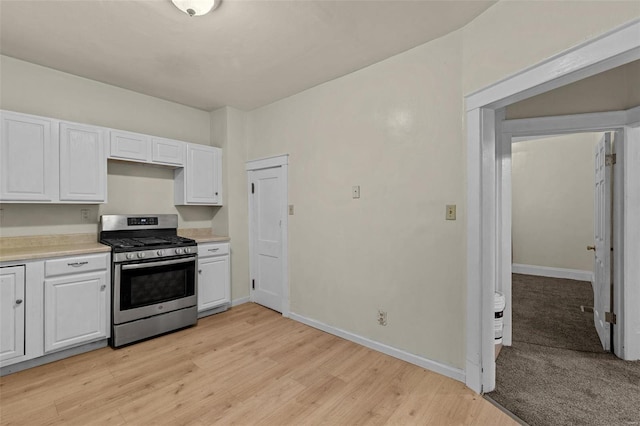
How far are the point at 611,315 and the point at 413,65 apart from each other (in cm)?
284

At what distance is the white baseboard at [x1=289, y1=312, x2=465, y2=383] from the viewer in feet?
7.44

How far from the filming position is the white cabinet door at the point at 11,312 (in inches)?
88.4

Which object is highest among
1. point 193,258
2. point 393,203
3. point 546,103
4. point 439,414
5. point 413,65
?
point 413,65

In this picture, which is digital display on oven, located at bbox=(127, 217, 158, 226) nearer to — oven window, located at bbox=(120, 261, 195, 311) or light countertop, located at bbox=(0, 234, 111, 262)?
light countertop, located at bbox=(0, 234, 111, 262)

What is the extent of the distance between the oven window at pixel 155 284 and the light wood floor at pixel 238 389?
43 cm

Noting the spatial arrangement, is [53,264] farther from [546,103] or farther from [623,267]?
[623,267]

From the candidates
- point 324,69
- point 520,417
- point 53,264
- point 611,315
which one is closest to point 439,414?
point 520,417

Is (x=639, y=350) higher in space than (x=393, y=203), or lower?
lower

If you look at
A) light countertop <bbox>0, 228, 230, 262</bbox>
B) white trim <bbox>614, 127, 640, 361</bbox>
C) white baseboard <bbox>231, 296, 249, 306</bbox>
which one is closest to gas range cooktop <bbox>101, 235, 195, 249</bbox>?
light countertop <bbox>0, 228, 230, 262</bbox>

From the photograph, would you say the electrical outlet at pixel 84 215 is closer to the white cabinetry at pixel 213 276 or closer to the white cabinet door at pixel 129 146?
the white cabinet door at pixel 129 146

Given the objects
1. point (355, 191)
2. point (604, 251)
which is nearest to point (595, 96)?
point (604, 251)

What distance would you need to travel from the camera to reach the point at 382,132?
269cm

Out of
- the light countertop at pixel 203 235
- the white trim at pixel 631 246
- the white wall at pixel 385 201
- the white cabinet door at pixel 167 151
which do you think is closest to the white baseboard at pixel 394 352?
the white wall at pixel 385 201

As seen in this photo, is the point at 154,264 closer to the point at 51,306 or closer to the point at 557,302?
the point at 51,306
